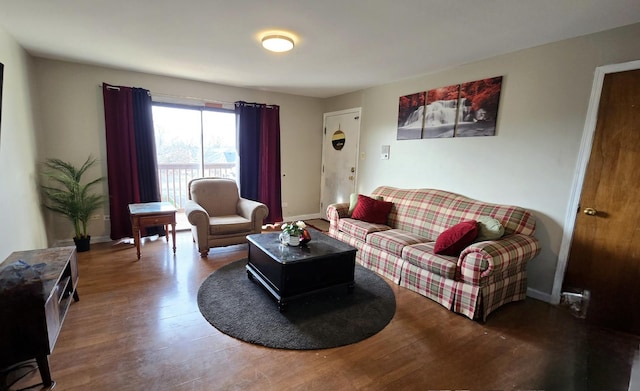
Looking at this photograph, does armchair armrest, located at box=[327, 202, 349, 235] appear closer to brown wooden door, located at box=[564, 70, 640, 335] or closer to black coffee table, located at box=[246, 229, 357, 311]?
black coffee table, located at box=[246, 229, 357, 311]

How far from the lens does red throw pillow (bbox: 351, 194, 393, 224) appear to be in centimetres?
368

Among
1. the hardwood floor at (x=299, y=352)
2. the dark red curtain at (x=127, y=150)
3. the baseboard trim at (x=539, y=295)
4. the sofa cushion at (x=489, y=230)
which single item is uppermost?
the dark red curtain at (x=127, y=150)

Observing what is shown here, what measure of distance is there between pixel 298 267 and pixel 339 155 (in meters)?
3.14

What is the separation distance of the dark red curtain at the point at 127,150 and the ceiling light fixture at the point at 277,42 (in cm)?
233

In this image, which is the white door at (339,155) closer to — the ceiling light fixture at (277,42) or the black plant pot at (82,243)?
the ceiling light fixture at (277,42)

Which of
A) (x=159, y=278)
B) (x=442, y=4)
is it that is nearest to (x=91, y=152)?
(x=159, y=278)

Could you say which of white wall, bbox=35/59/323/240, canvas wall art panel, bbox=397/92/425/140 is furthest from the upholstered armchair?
canvas wall art panel, bbox=397/92/425/140

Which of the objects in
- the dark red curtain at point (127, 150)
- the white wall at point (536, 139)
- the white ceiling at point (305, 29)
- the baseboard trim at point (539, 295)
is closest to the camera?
the white ceiling at point (305, 29)

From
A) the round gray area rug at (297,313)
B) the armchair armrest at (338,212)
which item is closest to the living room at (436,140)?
the armchair armrest at (338,212)

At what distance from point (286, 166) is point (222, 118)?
53.7 inches

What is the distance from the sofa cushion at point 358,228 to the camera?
3416mm

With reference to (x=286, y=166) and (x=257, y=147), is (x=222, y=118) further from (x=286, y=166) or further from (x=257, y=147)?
(x=286, y=166)

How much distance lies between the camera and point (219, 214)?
406 centimetres

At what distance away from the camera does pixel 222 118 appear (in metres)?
4.70
